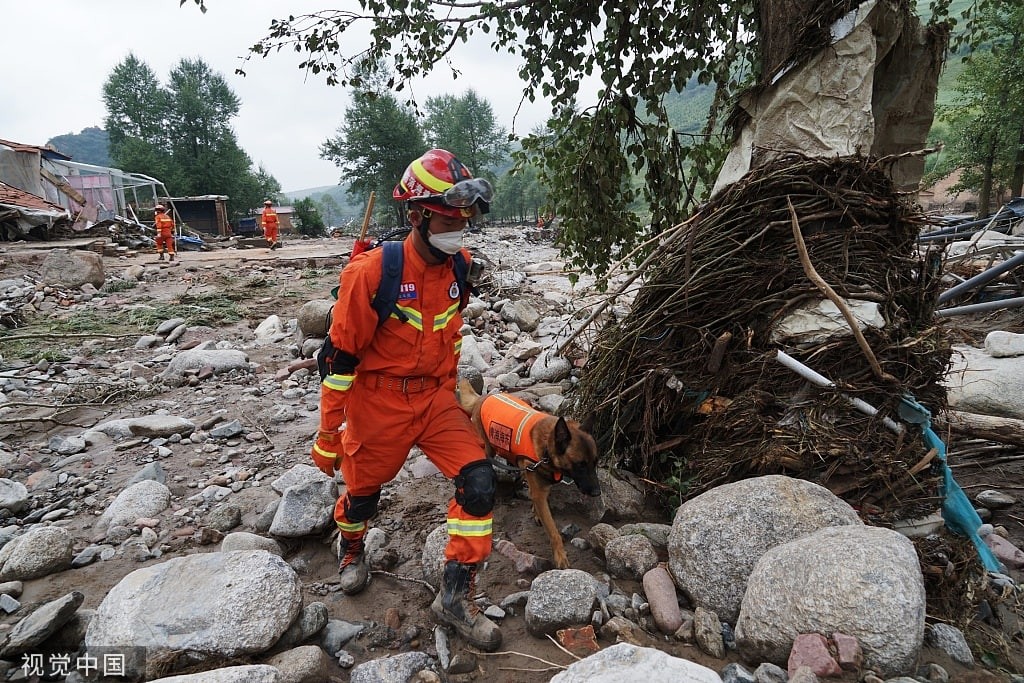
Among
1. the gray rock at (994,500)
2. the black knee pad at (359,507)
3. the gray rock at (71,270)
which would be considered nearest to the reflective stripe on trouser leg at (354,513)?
the black knee pad at (359,507)

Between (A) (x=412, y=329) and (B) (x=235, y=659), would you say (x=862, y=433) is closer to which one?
(A) (x=412, y=329)

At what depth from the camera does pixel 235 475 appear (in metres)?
4.26

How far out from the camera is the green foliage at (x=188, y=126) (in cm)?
4656

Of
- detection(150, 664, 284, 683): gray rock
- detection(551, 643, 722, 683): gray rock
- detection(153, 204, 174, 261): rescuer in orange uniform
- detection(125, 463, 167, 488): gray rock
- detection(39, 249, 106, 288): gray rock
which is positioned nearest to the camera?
detection(551, 643, 722, 683): gray rock

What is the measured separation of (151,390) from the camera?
6.16 meters

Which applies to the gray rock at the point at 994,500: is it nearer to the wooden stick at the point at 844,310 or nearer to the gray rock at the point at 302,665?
the wooden stick at the point at 844,310

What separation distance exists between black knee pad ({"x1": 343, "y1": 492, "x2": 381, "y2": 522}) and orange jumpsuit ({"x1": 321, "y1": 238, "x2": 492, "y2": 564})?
17mm

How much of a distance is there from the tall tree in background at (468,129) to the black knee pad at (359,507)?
183 ft

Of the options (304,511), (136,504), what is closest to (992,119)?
(304,511)

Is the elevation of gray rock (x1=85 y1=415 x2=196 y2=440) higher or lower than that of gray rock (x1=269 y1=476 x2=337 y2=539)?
higher

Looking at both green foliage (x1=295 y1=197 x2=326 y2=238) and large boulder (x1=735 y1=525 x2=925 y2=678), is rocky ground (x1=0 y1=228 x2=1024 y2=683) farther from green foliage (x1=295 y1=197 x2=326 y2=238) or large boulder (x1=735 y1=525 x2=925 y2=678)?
green foliage (x1=295 y1=197 x2=326 y2=238)

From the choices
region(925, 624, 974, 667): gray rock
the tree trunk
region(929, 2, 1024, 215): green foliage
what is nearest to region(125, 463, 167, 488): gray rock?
region(925, 624, 974, 667): gray rock

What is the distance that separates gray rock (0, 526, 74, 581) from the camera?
120 inches

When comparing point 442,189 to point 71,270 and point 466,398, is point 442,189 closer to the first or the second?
point 466,398
